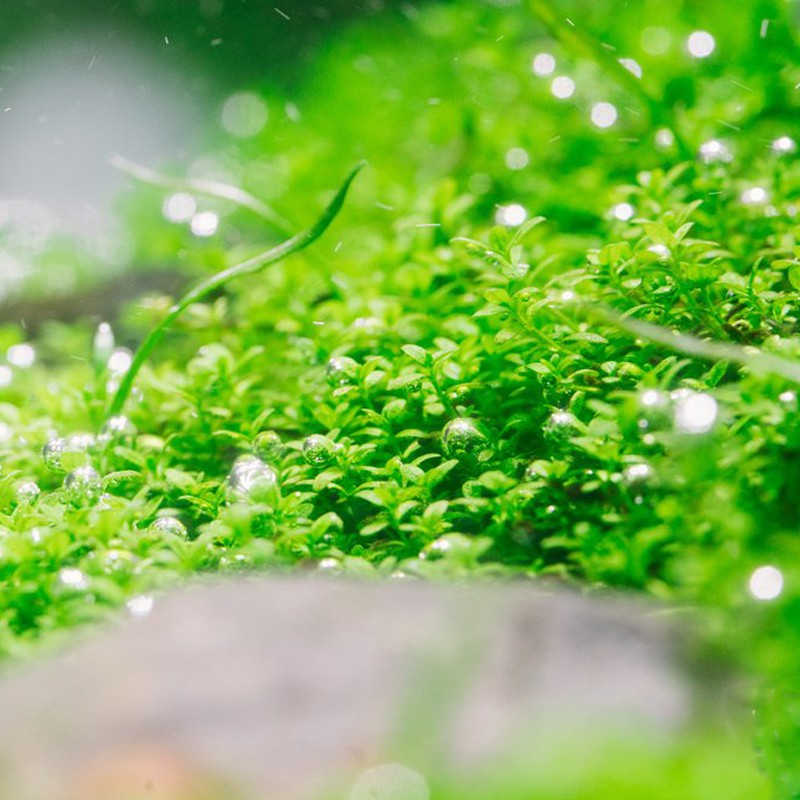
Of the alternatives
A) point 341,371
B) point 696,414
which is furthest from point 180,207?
point 696,414

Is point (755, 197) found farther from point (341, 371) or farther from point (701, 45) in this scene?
point (701, 45)

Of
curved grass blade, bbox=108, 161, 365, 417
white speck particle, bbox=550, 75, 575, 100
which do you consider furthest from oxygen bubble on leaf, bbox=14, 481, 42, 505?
white speck particle, bbox=550, 75, 575, 100

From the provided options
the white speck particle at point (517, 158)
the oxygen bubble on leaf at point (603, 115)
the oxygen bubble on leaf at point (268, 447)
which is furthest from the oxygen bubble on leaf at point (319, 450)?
the oxygen bubble on leaf at point (603, 115)

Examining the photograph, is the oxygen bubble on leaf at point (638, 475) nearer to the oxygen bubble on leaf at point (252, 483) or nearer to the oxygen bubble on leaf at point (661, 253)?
the oxygen bubble on leaf at point (661, 253)

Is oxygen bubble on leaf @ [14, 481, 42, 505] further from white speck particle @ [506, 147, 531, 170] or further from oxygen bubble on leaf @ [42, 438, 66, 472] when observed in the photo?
white speck particle @ [506, 147, 531, 170]

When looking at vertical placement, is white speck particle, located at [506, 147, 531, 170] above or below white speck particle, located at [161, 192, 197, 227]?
above
